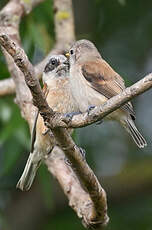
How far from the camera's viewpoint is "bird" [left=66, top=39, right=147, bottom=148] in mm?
5047

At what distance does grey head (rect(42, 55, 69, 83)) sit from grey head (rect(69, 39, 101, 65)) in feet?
0.35

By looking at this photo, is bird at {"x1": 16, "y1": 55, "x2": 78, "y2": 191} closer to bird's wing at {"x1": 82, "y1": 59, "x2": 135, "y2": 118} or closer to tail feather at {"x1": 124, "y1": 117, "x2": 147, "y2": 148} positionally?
bird's wing at {"x1": 82, "y1": 59, "x2": 135, "y2": 118}

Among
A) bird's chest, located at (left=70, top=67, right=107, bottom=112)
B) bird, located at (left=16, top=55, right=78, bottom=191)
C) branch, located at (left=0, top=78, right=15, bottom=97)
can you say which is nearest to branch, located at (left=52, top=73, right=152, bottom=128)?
bird's chest, located at (left=70, top=67, right=107, bottom=112)

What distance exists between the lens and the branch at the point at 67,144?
3.77 metres

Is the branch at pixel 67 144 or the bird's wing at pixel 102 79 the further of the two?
the bird's wing at pixel 102 79

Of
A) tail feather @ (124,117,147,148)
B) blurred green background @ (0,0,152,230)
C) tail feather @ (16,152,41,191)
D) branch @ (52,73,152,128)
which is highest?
branch @ (52,73,152,128)

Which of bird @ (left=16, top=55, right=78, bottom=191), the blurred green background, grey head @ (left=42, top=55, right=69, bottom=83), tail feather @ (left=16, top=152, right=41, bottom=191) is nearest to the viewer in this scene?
bird @ (left=16, top=55, right=78, bottom=191)

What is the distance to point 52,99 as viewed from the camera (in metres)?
5.57

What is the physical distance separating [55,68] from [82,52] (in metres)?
0.27

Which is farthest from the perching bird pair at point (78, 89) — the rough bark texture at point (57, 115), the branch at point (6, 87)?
the branch at point (6, 87)

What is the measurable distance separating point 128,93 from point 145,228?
424 cm

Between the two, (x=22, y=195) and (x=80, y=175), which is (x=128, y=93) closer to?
(x=80, y=175)

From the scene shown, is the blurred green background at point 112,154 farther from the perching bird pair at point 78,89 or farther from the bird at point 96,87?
the bird at point 96,87

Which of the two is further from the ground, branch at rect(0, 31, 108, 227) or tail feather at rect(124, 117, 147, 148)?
branch at rect(0, 31, 108, 227)
